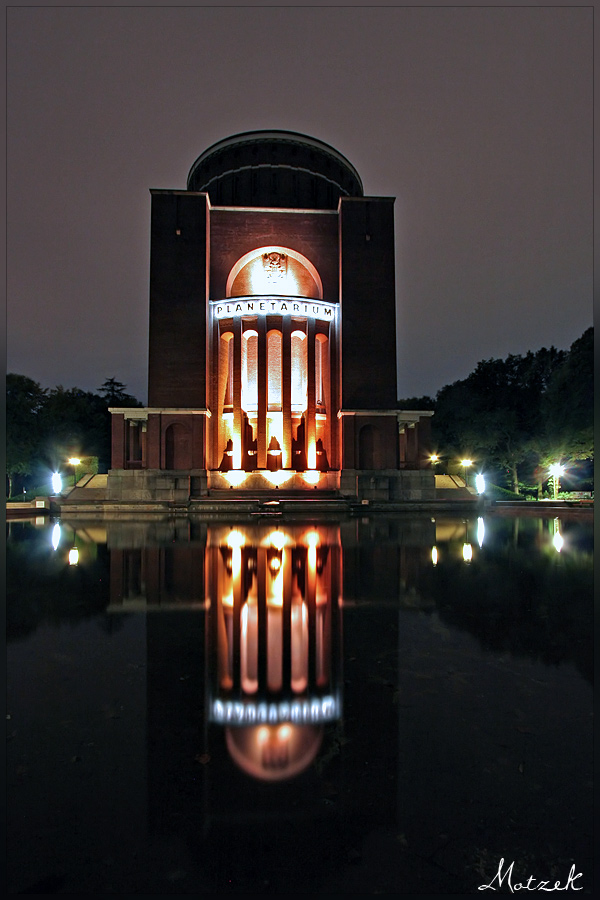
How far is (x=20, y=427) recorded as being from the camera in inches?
1396

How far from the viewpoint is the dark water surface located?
1.97 meters

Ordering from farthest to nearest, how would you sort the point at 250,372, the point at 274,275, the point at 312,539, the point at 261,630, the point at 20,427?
the point at 20,427, the point at 274,275, the point at 250,372, the point at 312,539, the point at 261,630

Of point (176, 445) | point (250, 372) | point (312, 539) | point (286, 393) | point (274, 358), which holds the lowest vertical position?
point (312, 539)

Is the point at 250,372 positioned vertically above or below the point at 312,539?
above

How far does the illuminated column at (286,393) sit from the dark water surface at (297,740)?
79.7 ft

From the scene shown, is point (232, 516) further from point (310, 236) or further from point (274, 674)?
point (310, 236)

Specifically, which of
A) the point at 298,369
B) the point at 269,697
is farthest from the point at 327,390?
the point at 269,697

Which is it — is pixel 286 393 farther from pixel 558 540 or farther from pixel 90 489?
pixel 558 540

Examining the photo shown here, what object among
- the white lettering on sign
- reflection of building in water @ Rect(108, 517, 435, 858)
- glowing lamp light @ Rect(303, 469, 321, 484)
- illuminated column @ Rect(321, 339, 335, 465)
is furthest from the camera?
illuminated column @ Rect(321, 339, 335, 465)

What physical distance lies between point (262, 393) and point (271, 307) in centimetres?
570

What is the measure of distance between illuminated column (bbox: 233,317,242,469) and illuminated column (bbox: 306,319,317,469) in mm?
4473

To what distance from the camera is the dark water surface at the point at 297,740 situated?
1973mm

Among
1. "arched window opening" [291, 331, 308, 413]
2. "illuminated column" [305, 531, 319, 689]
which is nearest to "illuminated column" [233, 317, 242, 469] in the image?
"arched window opening" [291, 331, 308, 413]

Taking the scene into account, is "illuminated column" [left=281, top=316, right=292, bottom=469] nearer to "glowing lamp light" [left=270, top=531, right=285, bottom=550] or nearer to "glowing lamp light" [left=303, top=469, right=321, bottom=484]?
"glowing lamp light" [left=303, top=469, right=321, bottom=484]
